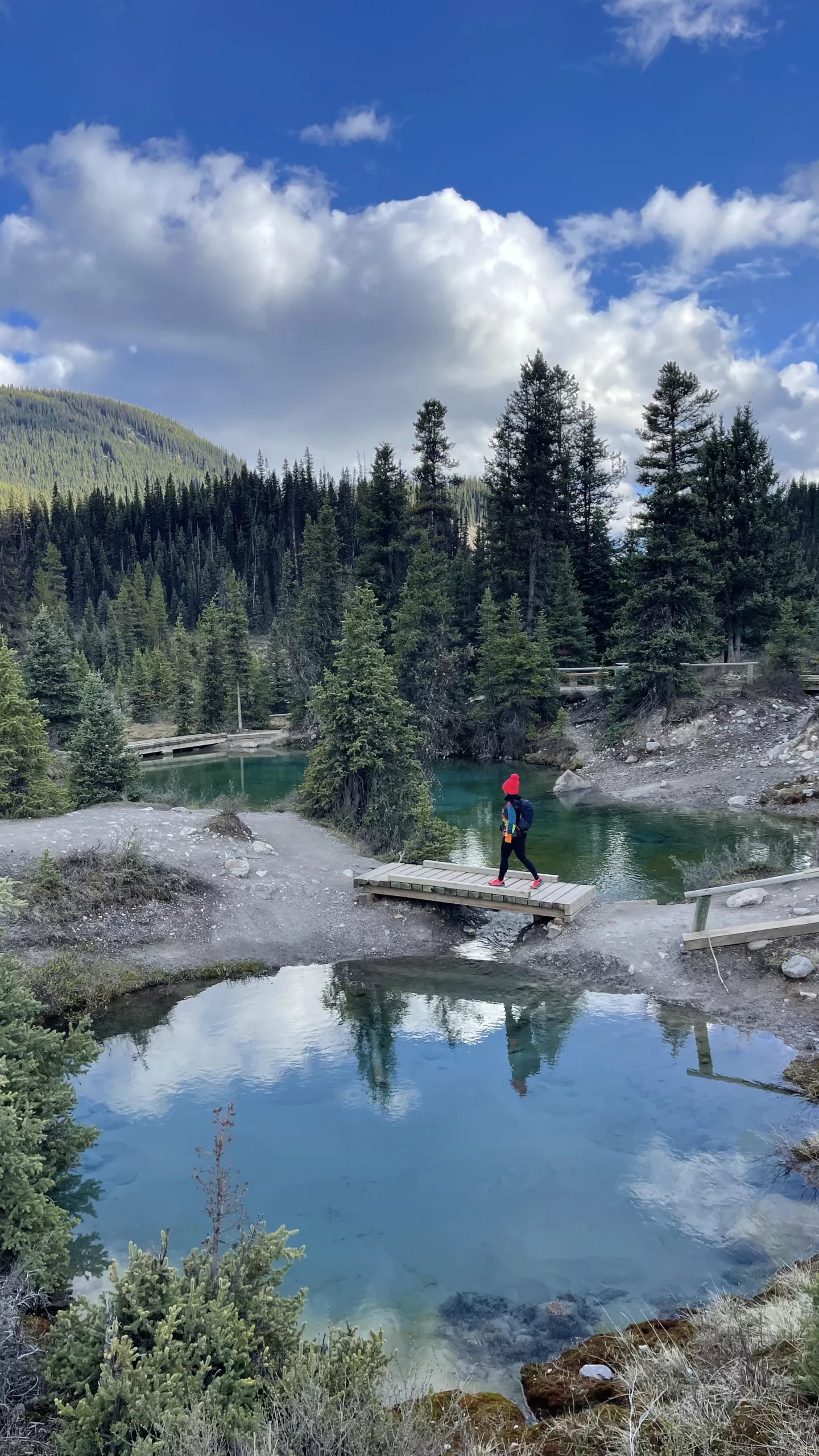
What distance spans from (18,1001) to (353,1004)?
675cm

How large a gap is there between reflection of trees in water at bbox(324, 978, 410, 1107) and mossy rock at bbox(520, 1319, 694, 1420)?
4635 mm

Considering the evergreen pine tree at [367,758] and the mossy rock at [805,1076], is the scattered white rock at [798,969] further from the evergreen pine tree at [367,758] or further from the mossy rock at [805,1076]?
the evergreen pine tree at [367,758]

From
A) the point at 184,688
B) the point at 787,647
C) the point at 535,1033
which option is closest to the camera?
the point at 535,1033

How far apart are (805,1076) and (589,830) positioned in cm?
1542

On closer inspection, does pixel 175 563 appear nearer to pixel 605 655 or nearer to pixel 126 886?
pixel 605 655

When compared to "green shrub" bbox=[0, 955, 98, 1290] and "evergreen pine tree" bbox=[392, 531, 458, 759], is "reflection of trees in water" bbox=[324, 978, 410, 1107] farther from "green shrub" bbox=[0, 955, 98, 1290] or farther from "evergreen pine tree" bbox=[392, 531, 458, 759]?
"evergreen pine tree" bbox=[392, 531, 458, 759]

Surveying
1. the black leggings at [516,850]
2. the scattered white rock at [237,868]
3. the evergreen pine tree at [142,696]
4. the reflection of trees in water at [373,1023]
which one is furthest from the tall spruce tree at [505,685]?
the evergreen pine tree at [142,696]

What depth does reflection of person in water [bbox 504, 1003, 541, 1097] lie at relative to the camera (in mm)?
11570

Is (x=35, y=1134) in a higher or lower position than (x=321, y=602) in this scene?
lower

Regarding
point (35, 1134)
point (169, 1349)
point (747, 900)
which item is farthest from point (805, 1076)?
point (35, 1134)

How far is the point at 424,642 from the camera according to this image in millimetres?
35531

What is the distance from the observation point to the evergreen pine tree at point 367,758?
21.3 metres

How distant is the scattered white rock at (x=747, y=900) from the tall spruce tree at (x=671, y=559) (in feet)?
66.8

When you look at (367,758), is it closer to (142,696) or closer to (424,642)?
(424,642)
